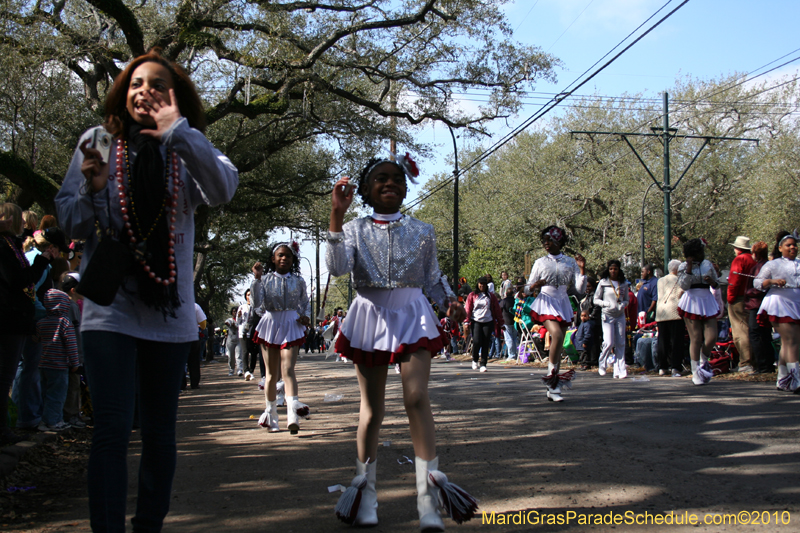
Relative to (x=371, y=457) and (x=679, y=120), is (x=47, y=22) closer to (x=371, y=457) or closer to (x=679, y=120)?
(x=371, y=457)

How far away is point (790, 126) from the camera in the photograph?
3809 centimetres

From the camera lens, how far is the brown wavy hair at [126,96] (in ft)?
9.50

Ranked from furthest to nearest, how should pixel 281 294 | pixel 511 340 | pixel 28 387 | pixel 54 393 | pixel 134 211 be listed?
1. pixel 511 340
2. pixel 281 294
3. pixel 54 393
4. pixel 28 387
5. pixel 134 211

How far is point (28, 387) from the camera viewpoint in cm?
675

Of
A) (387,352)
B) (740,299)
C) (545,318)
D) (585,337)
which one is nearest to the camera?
(387,352)

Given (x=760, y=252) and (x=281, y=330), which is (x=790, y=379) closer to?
(x=760, y=252)

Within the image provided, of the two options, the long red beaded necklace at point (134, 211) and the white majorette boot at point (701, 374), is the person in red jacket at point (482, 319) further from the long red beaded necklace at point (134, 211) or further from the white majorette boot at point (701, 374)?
the long red beaded necklace at point (134, 211)

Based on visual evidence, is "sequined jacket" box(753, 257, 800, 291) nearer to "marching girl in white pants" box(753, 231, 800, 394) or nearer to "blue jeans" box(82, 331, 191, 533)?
"marching girl in white pants" box(753, 231, 800, 394)

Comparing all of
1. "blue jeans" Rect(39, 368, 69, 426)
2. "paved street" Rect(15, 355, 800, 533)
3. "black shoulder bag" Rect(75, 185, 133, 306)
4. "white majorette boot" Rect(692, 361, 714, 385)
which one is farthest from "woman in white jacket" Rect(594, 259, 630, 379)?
"black shoulder bag" Rect(75, 185, 133, 306)

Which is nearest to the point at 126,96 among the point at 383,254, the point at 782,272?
the point at 383,254

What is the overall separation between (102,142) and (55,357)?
16.7ft

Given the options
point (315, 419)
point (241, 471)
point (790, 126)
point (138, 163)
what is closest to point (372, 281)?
point (138, 163)

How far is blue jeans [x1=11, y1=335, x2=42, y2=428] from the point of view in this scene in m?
6.67

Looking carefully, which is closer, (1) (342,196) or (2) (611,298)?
(1) (342,196)
